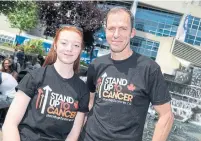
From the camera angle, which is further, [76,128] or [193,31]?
[193,31]

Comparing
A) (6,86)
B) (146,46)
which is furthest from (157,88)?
(146,46)

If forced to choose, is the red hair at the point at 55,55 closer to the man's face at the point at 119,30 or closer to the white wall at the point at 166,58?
the man's face at the point at 119,30

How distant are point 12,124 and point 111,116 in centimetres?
73

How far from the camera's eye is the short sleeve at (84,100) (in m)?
2.60

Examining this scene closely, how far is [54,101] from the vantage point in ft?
8.12

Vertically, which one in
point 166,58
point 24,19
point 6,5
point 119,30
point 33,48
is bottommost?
point 33,48

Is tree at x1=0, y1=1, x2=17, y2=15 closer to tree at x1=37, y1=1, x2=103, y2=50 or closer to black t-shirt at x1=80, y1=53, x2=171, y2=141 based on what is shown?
tree at x1=37, y1=1, x2=103, y2=50

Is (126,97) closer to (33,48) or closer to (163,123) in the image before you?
(163,123)

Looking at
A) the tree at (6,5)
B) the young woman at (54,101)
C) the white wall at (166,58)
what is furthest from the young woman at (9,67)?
the white wall at (166,58)

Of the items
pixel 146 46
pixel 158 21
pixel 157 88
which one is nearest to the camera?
pixel 157 88

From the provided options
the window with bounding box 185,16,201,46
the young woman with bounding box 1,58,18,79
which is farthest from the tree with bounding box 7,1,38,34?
the young woman with bounding box 1,58,18,79

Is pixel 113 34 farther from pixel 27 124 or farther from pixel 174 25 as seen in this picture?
pixel 174 25

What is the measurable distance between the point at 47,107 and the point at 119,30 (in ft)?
2.63

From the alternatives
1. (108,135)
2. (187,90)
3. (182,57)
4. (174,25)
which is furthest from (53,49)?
(174,25)
